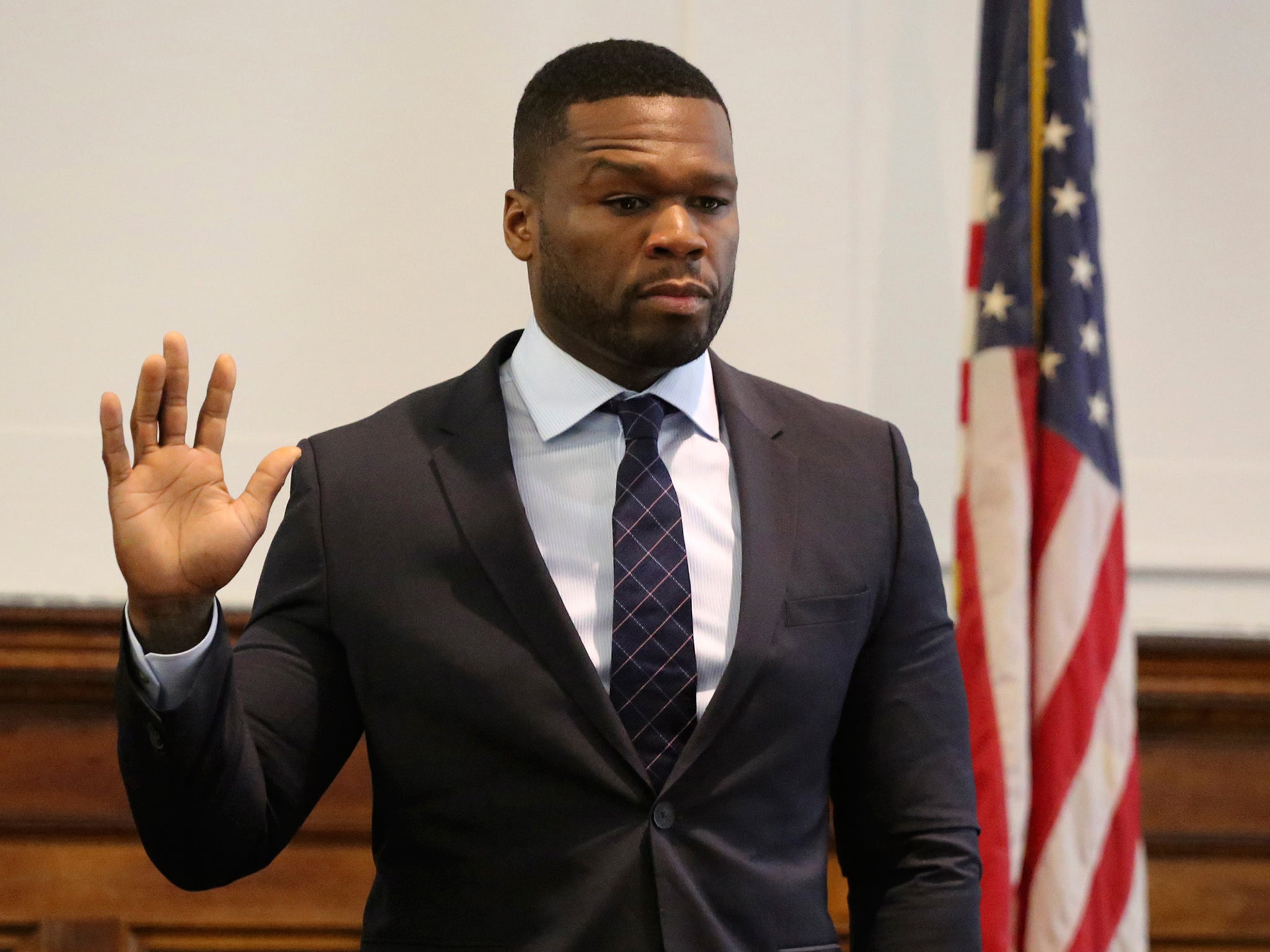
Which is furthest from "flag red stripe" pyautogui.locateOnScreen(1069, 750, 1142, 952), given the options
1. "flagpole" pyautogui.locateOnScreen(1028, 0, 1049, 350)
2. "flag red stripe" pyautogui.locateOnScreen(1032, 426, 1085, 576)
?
"flagpole" pyautogui.locateOnScreen(1028, 0, 1049, 350)

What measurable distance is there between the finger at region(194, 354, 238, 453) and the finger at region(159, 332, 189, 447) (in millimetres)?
17

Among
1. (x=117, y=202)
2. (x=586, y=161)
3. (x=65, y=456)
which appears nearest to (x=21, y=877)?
(x=65, y=456)

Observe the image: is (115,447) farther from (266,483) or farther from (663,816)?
(663,816)

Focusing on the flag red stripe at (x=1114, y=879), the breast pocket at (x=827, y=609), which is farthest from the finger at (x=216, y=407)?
the flag red stripe at (x=1114, y=879)

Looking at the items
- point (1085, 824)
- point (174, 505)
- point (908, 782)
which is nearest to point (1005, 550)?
point (1085, 824)

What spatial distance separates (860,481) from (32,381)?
1.87m

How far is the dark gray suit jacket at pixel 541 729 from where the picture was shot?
1.31 meters

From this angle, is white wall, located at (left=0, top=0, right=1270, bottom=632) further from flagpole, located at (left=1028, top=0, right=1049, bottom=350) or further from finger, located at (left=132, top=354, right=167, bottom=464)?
finger, located at (left=132, top=354, right=167, bottom=464)

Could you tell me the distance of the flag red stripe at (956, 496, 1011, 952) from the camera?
2.37 metres

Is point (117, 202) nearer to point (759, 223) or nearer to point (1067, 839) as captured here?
point (759, 223)

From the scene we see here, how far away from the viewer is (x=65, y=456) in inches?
107

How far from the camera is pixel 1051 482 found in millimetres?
2506

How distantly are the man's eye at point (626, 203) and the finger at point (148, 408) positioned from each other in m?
0.51

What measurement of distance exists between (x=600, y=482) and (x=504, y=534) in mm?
138
